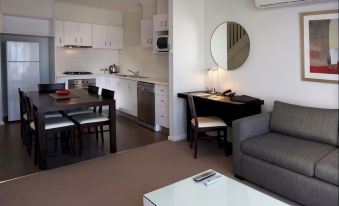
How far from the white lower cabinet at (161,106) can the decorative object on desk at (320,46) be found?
82.5 inches

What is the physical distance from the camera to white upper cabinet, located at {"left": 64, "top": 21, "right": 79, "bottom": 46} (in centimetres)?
576

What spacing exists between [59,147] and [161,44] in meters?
2.35

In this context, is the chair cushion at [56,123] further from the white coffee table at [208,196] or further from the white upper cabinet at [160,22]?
the white upper cabinet at [160,22]

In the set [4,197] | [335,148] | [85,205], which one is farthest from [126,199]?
[335,148]

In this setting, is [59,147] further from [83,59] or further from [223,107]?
[83,59]

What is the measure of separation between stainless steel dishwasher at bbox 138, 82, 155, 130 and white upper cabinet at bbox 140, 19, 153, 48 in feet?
2.97

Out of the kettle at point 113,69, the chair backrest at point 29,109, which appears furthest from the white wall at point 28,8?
the chair backrest at point 29,109

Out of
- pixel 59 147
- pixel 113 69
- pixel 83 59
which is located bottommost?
pixel 59 147

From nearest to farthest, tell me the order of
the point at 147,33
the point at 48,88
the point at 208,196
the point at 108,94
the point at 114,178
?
the point at 208,196 < the point at 114,178 < the point at 108,94 < the point at 48,88 < the point at 147,33

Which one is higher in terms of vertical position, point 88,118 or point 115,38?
point 115,38

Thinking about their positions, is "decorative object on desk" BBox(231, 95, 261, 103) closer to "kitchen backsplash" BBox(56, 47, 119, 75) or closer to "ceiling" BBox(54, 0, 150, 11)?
"ceiling" BBox(54, 0, 150, 11)

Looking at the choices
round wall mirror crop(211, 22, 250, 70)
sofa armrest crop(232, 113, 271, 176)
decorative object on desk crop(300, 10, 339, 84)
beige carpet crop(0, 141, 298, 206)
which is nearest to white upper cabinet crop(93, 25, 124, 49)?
round wall mirror crop(211, 22, 250, 70)

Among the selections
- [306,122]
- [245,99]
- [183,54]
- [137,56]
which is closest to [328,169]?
[306,122]

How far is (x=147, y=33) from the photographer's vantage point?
538cm
